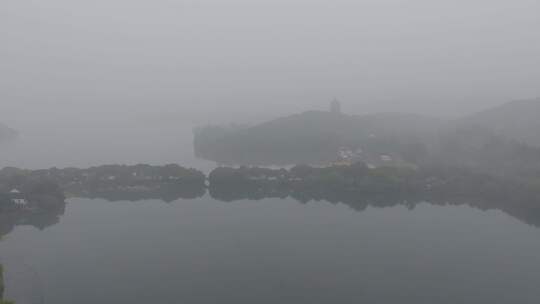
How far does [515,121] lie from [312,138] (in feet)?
49.8

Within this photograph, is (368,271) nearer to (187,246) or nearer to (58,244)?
(187,246)

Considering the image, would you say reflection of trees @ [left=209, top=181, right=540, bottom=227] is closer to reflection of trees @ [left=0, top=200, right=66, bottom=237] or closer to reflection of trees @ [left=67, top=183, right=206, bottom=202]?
reflection of trees @ [left=67, top=183, right=206, bottom=202]

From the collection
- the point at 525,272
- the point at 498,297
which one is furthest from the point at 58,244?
the point at 525,272

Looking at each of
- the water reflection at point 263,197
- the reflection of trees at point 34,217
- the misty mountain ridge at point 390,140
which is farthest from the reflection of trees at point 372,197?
the reflection of trees at point 34,217

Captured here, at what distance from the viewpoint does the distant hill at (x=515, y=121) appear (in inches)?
1269

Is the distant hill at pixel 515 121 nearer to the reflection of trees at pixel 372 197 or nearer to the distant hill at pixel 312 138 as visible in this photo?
the distant hill at pixel 312 138

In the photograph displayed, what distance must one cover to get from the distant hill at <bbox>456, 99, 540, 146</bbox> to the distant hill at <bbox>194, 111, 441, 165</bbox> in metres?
3.51

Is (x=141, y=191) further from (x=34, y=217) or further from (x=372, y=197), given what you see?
(x=372, y=197)

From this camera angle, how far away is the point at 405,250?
19.0m

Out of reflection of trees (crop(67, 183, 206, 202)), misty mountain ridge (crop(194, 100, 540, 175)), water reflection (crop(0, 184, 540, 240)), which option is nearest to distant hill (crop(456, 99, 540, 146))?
misty mountain ridge (crop(194, 100, 540, 175))

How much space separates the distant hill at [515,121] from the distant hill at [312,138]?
3.51 metres

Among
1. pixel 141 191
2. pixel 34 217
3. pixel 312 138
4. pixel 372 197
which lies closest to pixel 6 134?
pixel 141 191

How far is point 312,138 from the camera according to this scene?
3478 centimetres

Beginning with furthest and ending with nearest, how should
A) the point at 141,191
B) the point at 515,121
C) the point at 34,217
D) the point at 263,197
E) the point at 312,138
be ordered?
the point at 515,121, the point at 312,138, the point at 141,191, the point at 263,197, the point at 34,217
